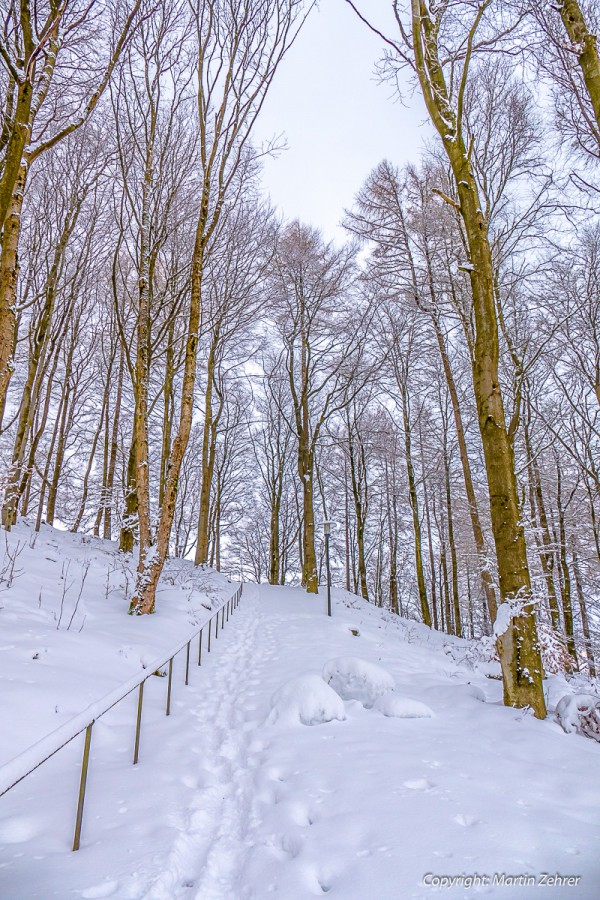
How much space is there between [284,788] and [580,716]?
2.68 meters

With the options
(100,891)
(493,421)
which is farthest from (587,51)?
(100,891)

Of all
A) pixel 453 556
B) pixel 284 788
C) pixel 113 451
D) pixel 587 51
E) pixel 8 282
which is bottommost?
pixel 284 788

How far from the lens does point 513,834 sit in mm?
2072

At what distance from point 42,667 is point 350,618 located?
8.68 metres

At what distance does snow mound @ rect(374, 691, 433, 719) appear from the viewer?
4.02 m

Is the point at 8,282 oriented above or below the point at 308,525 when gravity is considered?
above

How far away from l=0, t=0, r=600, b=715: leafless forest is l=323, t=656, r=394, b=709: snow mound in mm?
1260

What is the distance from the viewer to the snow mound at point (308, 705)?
Answer: 4062 mm

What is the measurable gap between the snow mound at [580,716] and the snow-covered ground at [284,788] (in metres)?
0.29

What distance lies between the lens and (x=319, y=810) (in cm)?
256

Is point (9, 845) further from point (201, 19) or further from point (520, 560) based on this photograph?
point (201, 19)

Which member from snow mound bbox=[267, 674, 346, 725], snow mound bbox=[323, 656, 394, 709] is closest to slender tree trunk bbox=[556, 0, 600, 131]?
snow mound bbox=[323, 656, 394, 709]

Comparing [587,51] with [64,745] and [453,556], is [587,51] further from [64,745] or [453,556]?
[453,556]
